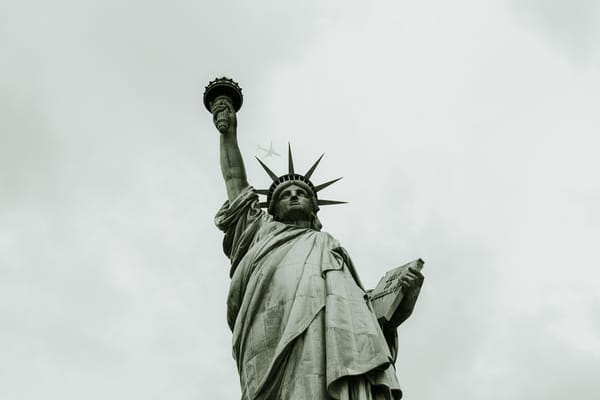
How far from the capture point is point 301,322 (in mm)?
13016

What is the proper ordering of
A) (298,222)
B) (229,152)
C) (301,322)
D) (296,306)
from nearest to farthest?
(301,322) < (296,306) < (298,222) < (229,152)

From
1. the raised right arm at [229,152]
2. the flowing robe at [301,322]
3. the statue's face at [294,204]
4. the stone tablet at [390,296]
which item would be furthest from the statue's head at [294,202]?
the stone tablet at [390,296]

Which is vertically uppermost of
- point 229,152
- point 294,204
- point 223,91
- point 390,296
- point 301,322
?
point 223,91

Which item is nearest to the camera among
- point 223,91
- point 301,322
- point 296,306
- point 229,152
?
point 301,322

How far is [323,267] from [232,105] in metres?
4.78

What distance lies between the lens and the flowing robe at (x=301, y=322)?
12.4 metres

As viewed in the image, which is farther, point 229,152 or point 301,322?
point 229,152

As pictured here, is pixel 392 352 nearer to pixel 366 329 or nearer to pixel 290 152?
pixel 366 329

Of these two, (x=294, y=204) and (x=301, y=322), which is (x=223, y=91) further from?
(x=301, y=322)

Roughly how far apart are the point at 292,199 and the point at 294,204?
0.37 feet

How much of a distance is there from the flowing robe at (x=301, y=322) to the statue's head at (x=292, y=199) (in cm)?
48

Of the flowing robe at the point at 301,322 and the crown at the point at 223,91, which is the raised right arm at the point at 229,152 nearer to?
the crown at the point at 223,91

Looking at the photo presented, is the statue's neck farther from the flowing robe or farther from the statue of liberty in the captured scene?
the flowing robe

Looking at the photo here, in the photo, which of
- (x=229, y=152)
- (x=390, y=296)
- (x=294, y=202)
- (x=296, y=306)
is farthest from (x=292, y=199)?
(x=296, y=306)
